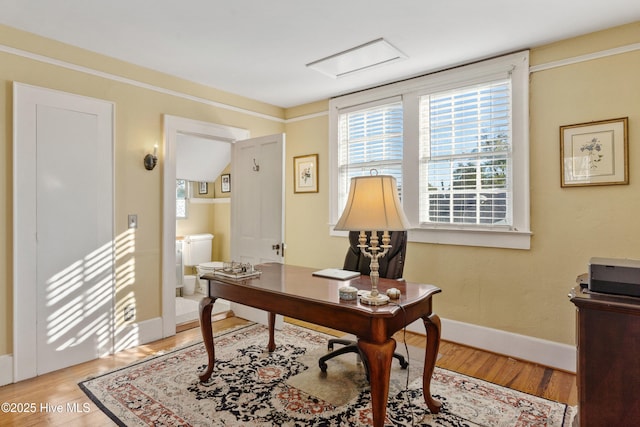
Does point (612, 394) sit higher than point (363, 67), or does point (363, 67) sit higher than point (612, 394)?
point (363, 67)

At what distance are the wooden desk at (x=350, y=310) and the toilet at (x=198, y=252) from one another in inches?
112

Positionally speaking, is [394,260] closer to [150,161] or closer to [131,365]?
[131,365]

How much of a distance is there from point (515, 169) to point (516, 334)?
1357mm

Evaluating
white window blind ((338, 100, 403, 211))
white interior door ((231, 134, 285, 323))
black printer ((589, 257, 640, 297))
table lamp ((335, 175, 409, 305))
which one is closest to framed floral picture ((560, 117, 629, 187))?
black printer ((589, 257, 640, 297))

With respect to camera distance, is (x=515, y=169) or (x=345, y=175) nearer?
(x=515, y=169)

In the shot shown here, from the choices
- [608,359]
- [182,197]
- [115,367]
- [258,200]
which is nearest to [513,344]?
[608,359]

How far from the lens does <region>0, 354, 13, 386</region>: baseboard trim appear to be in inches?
97.7

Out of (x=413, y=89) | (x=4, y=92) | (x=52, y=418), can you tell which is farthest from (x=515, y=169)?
(x=4, y=92)

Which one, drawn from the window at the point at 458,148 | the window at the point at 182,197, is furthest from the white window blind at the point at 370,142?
the window at the point at 182,197

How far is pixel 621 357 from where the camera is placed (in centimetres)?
155

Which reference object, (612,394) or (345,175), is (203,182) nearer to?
(345,175)

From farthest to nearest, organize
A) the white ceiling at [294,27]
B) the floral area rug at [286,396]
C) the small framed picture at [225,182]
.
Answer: the small framed picture at [225,182], the white ceiling at [294,27], the floral area rug at [286,396]

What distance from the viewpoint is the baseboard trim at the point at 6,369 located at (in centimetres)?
248

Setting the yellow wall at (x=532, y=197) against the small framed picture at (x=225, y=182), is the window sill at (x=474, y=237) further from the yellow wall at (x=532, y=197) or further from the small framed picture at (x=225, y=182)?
the small framed picture at (x=225, y=182)
